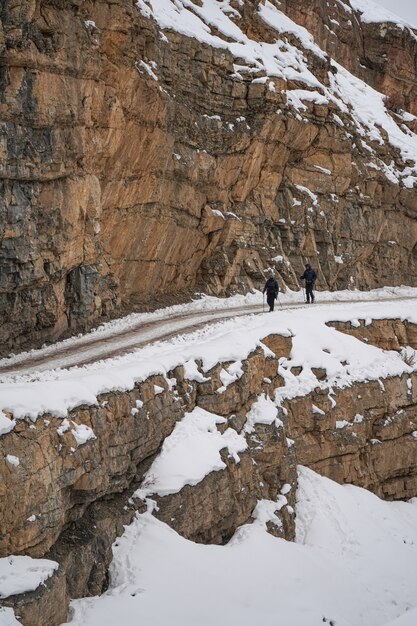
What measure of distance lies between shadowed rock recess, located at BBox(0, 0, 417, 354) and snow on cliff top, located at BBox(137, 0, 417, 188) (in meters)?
0.33

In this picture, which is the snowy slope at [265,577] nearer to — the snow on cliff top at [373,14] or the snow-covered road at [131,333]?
the snow-covered road at [131,333]

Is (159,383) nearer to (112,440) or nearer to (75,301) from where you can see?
(112,440)

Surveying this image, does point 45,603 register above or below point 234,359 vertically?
above

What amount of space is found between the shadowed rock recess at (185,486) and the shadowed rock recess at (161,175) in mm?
4970

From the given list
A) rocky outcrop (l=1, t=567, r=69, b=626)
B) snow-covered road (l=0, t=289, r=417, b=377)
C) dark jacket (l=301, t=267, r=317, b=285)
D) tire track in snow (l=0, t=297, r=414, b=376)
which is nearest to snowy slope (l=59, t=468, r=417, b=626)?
rocky outcrop (l=1, t=567, r=69, b=626)

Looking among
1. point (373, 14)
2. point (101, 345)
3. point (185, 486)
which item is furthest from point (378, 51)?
point (185, 486)

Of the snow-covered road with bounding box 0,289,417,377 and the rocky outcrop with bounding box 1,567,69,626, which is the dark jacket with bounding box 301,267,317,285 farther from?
the rocky outcrop with bounding box 1,567,69,626

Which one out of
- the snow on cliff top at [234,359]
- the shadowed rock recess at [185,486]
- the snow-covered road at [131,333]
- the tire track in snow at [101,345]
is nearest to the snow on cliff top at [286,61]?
the snow-covered road at [131,333]

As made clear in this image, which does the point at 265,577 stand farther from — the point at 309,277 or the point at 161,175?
the point at 309,277

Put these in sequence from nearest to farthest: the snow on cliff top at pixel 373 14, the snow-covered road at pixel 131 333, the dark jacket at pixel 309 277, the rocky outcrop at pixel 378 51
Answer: the snow-covered road at pixel 131 333 → the dark jacket at pixel 309 277 → the rocky outcrop at pixel 378 51 → the snow on cliff top at pixel 373 14

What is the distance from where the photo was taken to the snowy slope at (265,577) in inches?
399

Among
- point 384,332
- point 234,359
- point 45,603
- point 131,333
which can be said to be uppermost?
point 45,603

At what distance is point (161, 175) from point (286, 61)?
12854mm

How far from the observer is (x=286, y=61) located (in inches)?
1281
